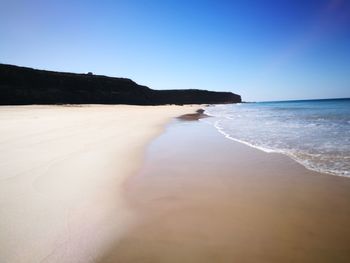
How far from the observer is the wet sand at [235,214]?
2357mm

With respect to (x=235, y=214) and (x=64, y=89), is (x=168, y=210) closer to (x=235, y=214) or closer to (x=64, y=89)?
(x=235, y=214)

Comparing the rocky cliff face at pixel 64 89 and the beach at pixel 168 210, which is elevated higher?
the rocky cliff face at pixel 64 89

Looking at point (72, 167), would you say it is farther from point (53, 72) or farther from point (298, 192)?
point (53, 72)

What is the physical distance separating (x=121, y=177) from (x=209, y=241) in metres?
2.57

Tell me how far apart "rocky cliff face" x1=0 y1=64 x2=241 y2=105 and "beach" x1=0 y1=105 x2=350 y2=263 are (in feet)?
152

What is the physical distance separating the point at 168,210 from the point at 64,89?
5845 centimetres

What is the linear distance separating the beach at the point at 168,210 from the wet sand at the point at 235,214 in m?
0.01

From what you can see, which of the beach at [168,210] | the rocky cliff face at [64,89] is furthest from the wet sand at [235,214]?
the rocky cliff face at [64,89]

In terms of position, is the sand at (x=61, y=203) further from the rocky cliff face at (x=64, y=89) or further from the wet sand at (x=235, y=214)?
the rocky cliff face at (x=64, y=89)

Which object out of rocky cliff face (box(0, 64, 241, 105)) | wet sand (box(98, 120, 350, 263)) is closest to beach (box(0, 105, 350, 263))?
wet sand (box(98, 120, 350, 263))

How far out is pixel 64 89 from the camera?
182ft

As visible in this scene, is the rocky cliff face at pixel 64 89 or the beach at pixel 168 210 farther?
the rocky cliff face at pixel 64 89

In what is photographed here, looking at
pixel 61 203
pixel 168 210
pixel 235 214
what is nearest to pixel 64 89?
pixel 61 203

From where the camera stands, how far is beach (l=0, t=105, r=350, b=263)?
93.2 inches
